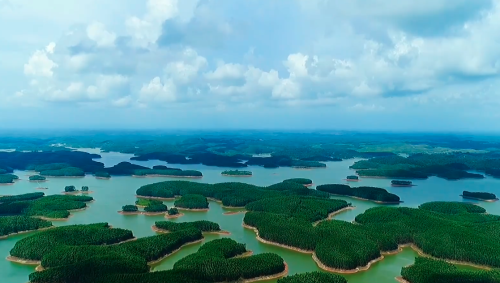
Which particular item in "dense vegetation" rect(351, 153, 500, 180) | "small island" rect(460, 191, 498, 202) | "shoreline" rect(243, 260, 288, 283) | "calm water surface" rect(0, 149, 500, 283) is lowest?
"shoreline" rect(243, 260, 288, 283)

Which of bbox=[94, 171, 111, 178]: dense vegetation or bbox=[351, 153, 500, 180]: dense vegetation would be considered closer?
bbox=[94, 171, 111, 178]: dense vegetation

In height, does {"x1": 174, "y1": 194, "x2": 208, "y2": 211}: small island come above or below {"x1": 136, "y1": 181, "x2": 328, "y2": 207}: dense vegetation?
below

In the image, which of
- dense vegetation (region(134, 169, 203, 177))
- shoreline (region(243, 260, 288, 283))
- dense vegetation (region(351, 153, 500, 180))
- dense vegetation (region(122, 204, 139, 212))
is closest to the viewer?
shoreline (region(243, 260, 288, 283))

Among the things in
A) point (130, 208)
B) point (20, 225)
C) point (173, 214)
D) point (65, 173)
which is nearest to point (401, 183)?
point (173, 214)

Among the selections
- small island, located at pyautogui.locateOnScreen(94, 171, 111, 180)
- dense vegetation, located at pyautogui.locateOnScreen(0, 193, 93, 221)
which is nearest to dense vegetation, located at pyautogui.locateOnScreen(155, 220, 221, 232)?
dense vegetation, located at pyautogui.locateOnScreen(0, 193, 93, 221)

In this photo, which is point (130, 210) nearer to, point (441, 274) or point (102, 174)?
point (102, 174)

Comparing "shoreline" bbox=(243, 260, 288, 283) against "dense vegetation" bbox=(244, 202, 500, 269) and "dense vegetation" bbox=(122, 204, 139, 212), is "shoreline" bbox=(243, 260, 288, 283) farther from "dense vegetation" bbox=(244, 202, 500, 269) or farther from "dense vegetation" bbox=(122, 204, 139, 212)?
"dense vegetation" bbox=(122, 204, 139, 212)

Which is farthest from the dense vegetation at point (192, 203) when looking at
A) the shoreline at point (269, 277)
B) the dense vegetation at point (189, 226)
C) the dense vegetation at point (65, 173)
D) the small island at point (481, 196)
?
the small island at point (481, 196)

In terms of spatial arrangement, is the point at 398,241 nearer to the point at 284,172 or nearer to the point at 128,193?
the point at 128,193
